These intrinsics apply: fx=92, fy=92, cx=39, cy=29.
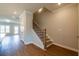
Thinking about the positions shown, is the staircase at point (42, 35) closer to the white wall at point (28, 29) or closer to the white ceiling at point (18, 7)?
the white wall at point (28, 29)

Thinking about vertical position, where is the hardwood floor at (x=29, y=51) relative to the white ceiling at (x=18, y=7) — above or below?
below

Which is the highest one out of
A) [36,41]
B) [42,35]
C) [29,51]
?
[42,35]

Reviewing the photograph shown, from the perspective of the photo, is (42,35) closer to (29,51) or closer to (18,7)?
(29,51)

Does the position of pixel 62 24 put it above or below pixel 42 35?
above

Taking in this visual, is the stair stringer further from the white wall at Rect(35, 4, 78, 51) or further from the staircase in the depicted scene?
the white wall at Rect(35, 4, 78, 51)

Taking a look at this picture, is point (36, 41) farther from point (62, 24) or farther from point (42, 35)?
point (62, 24)

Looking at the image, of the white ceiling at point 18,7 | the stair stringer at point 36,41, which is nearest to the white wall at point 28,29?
the stair stringer at point 36,41

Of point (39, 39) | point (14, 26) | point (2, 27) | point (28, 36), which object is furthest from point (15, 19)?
point (39, 39)

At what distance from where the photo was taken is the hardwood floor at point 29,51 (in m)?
1.82

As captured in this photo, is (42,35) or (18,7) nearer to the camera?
(18,7)

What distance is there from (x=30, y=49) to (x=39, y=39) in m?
0.28

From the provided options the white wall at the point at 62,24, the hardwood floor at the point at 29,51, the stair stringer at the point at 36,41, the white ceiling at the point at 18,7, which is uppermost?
the white ceiling at the point at 18,7

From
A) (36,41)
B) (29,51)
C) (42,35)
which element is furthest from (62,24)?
(29,51)

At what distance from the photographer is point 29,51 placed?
1.87 metres
